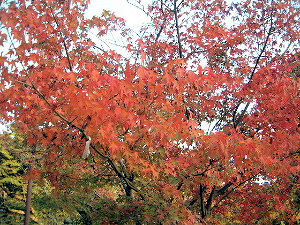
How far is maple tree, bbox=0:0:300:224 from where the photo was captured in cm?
447

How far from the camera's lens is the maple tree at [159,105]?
14.7 ft

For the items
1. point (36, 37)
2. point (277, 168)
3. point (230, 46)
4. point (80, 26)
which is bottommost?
point (277, 168)

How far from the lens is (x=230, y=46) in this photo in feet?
25.7

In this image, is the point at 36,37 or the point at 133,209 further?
the point at 133,209

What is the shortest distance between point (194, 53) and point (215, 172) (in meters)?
3.87

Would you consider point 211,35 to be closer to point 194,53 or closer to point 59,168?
point 194,53

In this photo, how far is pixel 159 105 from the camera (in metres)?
5.30

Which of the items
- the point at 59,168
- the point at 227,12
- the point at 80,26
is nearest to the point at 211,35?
the point at 227,12

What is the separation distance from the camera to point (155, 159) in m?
5.62

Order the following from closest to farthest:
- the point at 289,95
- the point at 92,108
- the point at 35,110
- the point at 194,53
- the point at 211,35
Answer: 1. the point at 92,108
2. the point at 35,110
3. the point at 289,95
4. the point at 211,35
5. the point at 194,53

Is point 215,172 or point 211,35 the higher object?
point 211,35

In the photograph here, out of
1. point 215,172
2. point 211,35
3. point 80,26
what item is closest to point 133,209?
point 215,172

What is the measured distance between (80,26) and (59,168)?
10.1 feet

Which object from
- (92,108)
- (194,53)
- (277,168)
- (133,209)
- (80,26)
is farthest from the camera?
(194,53)
